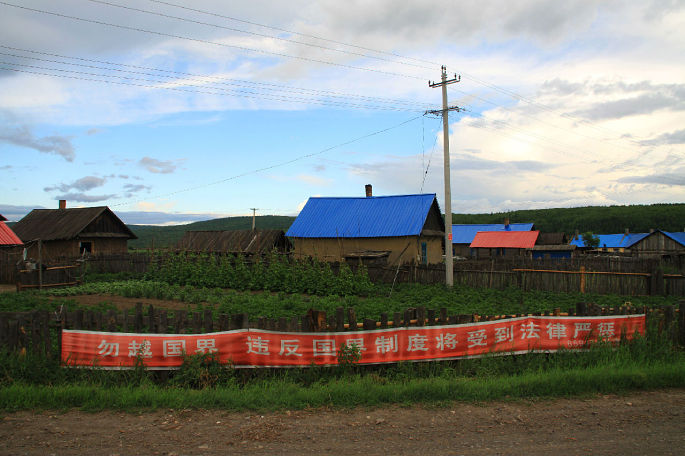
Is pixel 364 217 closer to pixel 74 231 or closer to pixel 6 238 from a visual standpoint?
pixel 6 238

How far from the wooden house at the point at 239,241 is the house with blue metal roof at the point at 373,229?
1.57 meters

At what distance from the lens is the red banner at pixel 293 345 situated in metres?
6.98

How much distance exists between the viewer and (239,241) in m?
35.6

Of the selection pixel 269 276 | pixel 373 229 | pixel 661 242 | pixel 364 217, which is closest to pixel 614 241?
pixel 661 242

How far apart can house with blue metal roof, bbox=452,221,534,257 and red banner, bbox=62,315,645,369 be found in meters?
55.5

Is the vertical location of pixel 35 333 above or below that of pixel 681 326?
above

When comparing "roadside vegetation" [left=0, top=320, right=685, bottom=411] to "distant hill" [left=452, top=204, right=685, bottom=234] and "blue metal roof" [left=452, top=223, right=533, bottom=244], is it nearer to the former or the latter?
"blue metal roof" [left=452, top=223, right=533, bottom=244]

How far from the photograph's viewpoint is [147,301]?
18828 mm

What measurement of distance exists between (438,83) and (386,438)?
19.9 meters

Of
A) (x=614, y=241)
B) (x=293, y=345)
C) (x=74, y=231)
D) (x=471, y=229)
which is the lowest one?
(x=293, y=345)

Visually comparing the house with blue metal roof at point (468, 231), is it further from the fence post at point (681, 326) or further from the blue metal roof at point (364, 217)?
the fence post at point (681, 326)

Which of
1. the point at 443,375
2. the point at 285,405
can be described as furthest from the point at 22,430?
the point at 443,375

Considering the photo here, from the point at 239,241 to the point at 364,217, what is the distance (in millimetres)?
10279

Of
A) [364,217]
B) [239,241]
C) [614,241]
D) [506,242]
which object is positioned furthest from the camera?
[614,241]
